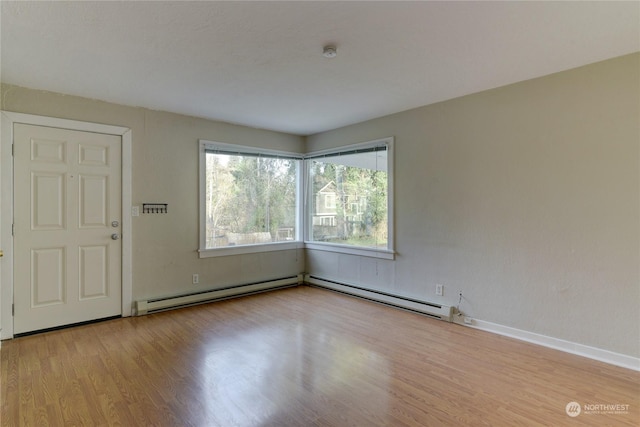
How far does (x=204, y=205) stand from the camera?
4.41 meters

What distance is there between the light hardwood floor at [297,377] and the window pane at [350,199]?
1418 mm

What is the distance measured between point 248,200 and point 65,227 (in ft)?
7.15

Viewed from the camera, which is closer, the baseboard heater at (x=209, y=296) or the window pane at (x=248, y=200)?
the baseboard heater at (x=209, y=296)

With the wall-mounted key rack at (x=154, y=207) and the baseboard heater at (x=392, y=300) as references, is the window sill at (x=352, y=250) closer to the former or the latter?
the baseboard heater at (x=392, y=300)

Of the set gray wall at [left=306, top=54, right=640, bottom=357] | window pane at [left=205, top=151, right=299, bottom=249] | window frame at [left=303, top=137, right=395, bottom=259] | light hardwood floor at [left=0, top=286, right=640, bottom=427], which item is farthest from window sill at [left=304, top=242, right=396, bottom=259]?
light hardwood floor at [left=0, top=286, right=640, bottom=427]

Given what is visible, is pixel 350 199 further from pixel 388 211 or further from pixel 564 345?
pixel 564 345

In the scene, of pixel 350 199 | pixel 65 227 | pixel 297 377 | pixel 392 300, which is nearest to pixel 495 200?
pixel 392 300

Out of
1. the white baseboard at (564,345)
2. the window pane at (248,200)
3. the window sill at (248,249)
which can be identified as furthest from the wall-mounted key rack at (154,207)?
the white baseboard at (564,345)

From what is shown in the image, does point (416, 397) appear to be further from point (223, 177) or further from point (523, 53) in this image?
point (223, 177)

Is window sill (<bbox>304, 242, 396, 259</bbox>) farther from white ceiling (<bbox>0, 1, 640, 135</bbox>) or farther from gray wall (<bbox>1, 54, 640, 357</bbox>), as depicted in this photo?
white ceiling (<bbox>0, 1, 640, 135</bbox>)

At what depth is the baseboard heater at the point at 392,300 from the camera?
11.9 feet

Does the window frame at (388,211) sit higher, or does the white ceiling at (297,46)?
the white ceiling at (297,46)

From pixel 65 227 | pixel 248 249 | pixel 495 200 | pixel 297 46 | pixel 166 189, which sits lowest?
pixel 248 249

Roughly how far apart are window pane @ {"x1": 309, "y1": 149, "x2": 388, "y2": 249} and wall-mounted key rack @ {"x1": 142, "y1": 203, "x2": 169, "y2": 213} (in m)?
2.24
